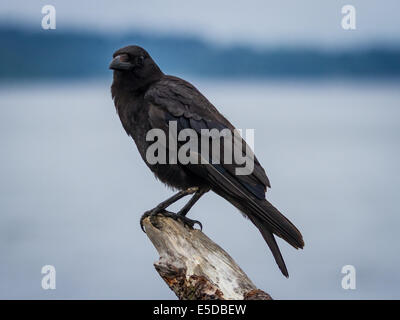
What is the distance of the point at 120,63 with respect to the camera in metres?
4.64

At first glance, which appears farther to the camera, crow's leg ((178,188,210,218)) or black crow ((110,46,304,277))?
crow's leg ((178,188,210,218))

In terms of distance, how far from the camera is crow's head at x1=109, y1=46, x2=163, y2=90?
468cm

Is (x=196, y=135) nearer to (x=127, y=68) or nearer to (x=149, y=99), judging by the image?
(x=149, y=99)

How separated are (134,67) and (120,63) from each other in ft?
0.43

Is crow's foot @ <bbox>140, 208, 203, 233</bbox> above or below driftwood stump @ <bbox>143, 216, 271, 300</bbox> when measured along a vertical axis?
above

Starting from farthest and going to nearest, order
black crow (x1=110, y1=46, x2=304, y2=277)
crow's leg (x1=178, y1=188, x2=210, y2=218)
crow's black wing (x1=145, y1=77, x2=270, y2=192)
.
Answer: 1. crow's leg (x1=178, y1=188, x2=210, y2=218)
2. crow's black wing (x1=145, y1=77, x2=270, y2=192)
3. black crow (x1=110, y1=46, x2=304, y2=277)

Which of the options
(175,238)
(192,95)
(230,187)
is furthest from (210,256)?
(192,95)

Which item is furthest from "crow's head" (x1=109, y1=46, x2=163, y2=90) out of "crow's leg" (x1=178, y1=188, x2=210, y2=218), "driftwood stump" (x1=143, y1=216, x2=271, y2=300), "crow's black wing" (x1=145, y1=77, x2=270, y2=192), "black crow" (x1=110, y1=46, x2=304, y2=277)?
"driftwood stump" (x1=143, y1=216, x2=271, y2=300)

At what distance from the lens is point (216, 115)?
463 cm

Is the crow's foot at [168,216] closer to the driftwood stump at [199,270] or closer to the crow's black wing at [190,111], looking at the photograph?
the driftwood stump at [199,270]

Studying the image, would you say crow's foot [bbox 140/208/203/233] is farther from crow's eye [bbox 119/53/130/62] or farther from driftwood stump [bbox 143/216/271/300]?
crow's eye [bbox 119/53/130/62]

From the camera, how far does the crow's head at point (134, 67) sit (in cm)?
468

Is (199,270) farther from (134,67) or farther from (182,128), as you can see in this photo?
(134,67)

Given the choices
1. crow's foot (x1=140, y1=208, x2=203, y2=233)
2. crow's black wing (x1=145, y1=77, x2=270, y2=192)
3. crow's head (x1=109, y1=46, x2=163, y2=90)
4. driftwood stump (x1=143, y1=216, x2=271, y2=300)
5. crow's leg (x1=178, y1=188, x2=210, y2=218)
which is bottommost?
driftwood stump (x1=143, y1=216, x2=271, y2=300)
